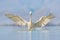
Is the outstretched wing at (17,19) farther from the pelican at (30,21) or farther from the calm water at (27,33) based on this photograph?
the calm water at (27,33)

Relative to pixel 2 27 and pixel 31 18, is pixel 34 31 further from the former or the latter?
pixel 2 27

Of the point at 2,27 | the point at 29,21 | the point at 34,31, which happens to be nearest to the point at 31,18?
the point at 29,21

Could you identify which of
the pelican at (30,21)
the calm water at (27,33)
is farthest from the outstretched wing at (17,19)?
the calm water at (27,33)

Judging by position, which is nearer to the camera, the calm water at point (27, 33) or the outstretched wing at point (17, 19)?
the calm water at point (27, 33)

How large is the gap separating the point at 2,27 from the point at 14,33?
0.28 m

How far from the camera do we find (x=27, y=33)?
11.7 ft

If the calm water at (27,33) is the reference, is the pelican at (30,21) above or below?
above

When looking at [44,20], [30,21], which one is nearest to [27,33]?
[30,21]

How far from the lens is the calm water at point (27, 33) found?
10.4ft

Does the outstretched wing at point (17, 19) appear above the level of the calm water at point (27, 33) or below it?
above

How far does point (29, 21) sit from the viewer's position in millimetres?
3484

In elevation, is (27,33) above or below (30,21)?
below

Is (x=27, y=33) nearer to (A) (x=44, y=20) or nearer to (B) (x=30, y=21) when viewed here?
(B) (x=30, y=21)

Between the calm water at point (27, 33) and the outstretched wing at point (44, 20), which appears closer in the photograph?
the calm water at point (27, 33)
